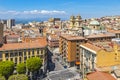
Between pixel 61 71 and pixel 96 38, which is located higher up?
pixel 96 38

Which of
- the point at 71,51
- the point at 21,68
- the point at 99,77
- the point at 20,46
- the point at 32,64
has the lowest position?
the point at 21,68

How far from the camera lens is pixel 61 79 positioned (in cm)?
9662

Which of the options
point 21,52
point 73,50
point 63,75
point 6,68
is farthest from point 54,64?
point 6,68

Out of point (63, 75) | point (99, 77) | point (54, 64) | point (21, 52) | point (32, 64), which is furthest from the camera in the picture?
point (54, 64)

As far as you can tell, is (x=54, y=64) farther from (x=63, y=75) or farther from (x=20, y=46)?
(x=20, y=46)

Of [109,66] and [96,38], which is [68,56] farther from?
[109,66]

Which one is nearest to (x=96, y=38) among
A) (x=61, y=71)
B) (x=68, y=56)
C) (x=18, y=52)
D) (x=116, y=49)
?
(x=68, y=56)

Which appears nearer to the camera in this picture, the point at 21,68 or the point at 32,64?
the point at 21,68

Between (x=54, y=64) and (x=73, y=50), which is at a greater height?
(x=73, y=50)

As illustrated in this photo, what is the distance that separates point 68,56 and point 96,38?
18.1m

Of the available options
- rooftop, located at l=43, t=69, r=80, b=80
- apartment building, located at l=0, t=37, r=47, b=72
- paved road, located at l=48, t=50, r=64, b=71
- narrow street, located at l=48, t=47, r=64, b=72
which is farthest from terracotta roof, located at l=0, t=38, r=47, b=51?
paved road, located at l=48, t=50, r=64, b=71

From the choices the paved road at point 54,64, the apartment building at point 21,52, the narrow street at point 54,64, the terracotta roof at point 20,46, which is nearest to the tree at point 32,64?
the apartment building at point 21,52

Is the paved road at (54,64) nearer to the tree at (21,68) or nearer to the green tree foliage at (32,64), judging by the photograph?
the green tree foliage at (32,64)

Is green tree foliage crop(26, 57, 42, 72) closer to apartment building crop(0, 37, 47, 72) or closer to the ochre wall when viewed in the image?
apartment building crop(0, 37, 47, 72)
